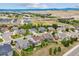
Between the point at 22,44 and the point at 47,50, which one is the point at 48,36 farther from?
the point at 22,44

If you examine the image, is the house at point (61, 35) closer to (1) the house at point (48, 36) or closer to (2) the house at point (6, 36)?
(1) the house at point (48, 36)

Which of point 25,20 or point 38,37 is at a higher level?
point 25,20

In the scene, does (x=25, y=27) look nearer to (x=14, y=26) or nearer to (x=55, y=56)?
(x=14, y=26)

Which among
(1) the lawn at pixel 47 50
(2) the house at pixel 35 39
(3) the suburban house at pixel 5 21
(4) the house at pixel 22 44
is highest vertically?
(3) the suburban house at pixel 5 21

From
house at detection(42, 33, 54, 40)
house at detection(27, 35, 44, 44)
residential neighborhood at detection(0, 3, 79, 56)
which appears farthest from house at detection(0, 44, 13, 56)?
house at detection(42, 33, 54, 40)

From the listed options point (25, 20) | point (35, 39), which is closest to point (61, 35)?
point (35, 39)

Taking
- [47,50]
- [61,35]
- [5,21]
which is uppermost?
[5,21]

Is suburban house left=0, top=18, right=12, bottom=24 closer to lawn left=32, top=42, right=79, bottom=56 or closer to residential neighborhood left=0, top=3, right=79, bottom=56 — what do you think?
residential neighborhood left=0, top=3, right=79, bottom=56

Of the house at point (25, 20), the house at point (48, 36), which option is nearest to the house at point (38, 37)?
the house at point (48, 36)

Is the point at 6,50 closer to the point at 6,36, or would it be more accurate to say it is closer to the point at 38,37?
the point at 6,36
